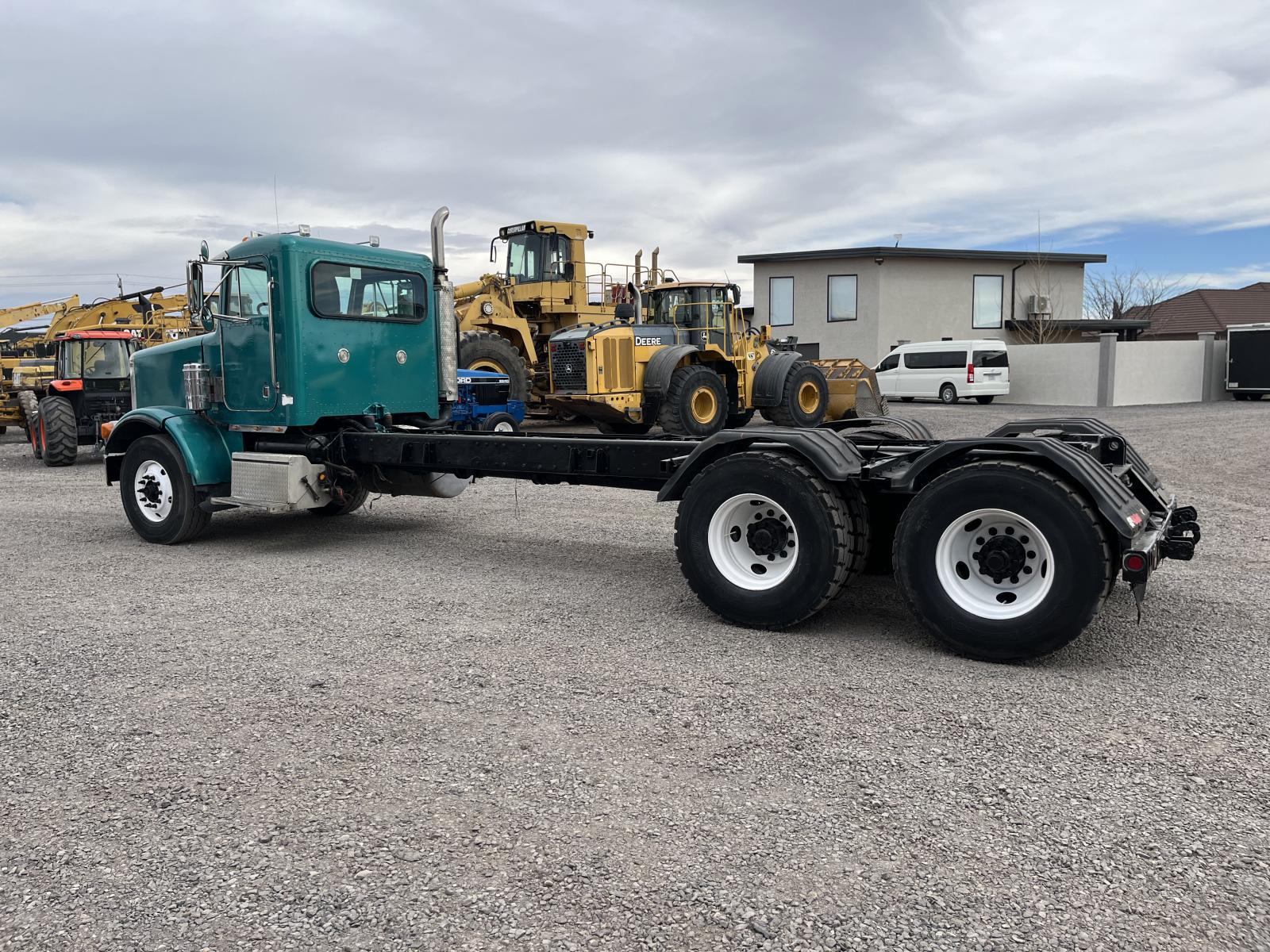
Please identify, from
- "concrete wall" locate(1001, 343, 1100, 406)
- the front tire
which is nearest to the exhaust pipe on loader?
the front tire

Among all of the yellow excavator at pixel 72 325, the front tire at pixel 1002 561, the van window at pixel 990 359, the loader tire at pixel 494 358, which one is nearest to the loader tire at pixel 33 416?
A: the yellow excavator at pixel 72 325

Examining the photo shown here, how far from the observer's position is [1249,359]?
31109 mm

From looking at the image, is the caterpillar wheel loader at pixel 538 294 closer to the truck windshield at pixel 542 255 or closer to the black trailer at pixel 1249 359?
the truck windshield at pixel 542 255

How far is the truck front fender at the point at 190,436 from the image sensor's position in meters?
8.47

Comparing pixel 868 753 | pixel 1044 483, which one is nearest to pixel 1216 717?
pixel 1044 483

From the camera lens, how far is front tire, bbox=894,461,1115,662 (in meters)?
4.66

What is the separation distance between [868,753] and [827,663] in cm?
118

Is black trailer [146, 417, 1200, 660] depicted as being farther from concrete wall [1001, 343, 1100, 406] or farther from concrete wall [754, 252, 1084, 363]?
concrete wall [754, 252, 1084, 363]

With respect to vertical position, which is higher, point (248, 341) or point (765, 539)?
point (248, 341)

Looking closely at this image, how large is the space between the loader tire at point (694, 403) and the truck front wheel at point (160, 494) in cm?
909

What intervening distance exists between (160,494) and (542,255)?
11.8 meters

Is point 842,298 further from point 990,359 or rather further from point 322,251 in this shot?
point 322,251

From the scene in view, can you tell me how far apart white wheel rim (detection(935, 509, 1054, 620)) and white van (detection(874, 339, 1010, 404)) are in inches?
1021

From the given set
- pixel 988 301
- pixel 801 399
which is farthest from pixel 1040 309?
pixel 801 399
